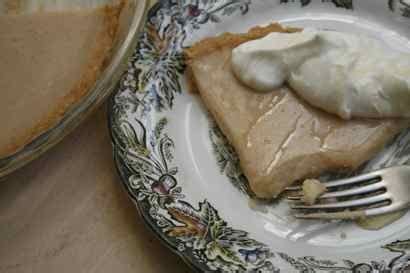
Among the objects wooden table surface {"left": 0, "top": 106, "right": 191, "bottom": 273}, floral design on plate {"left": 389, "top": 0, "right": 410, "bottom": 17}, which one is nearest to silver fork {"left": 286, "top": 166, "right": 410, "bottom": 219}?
wooden table surface {"left": 0, "top": 106, "right": 191, "bottom": 273}

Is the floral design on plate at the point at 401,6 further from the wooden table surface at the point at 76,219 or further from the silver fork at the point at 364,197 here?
the wooden table surface at the point at 76,219

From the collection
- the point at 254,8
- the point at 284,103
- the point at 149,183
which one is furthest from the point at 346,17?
the point at 149,183

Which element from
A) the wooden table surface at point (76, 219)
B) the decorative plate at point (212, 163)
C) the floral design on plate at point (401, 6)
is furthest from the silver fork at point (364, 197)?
the floral design on plate at point (401, 6)

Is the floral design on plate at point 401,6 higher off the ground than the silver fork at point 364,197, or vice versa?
the floral design on plate at point 401,6

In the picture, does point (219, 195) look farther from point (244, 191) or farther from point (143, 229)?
point (143, 229)

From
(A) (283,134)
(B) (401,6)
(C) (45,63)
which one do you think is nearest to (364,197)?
(A) (283,134)
